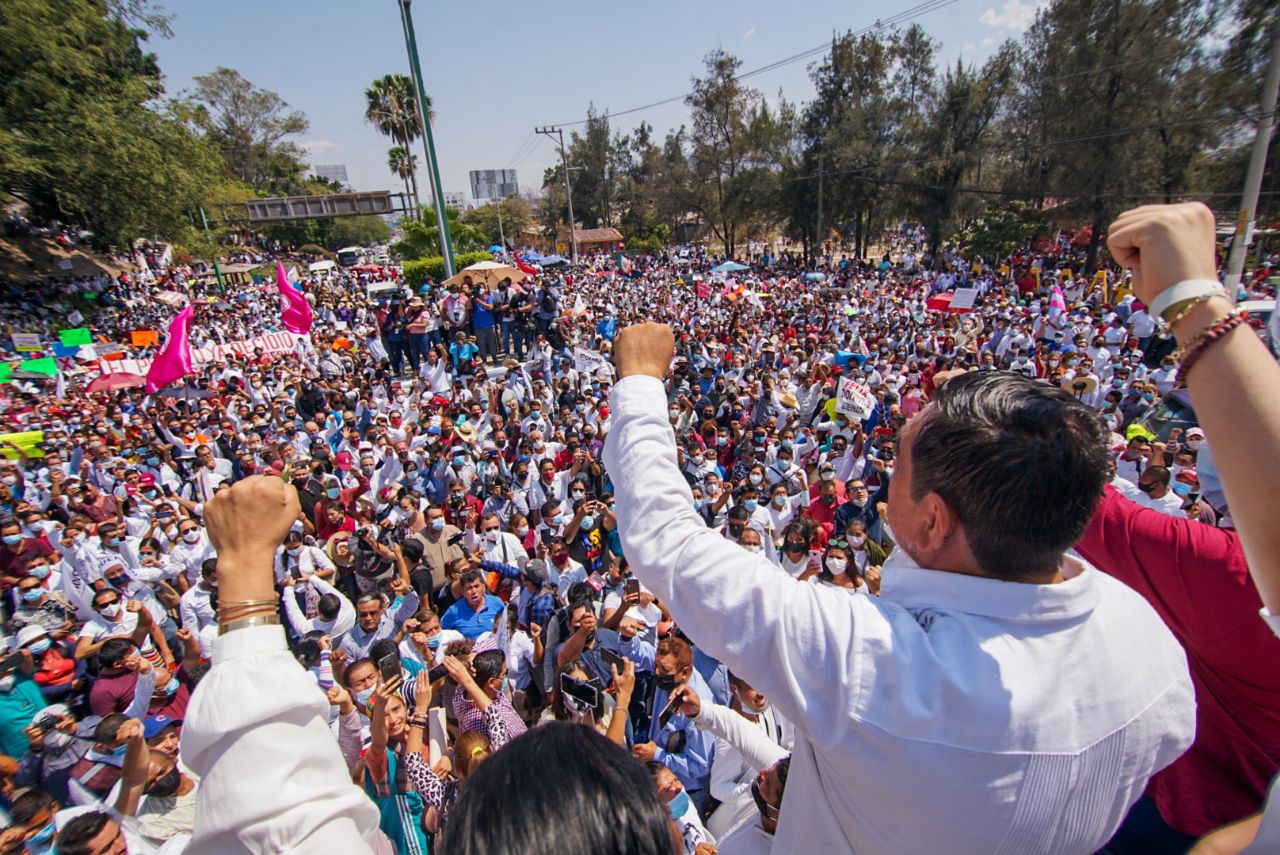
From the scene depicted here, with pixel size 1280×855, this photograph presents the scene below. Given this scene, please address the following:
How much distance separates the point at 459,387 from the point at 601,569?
5.82 metres

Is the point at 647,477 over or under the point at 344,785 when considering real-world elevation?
over

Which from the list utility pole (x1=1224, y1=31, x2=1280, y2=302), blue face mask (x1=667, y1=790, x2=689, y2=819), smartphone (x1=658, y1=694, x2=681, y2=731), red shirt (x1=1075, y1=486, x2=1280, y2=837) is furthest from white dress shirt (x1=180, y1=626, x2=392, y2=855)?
utility pole (x1=1224, y1=31, x2=1280, y2=302)

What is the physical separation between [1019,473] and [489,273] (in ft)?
53.9

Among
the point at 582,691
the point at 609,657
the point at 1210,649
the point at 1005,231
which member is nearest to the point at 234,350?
the point at 609,657

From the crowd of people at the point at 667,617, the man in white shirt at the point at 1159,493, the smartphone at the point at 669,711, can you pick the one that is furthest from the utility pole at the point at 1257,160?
the smartphone at the point at 669,711

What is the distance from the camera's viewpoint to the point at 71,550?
6.01 m

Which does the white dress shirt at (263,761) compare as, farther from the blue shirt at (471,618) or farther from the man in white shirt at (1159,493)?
the man in white shirt at (1159,493)

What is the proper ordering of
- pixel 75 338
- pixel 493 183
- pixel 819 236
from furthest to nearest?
pixel 493 183 < pixel 819 236 < pixel 75 338

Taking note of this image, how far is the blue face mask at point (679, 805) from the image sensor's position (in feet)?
9.00

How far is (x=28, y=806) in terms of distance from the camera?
8.59 feet

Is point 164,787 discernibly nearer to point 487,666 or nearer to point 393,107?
point 487,666

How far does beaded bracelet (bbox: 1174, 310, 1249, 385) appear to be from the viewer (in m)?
0.74

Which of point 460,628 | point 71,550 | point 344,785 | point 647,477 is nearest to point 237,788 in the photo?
point 344,785

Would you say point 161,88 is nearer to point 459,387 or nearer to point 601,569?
point 459,387
